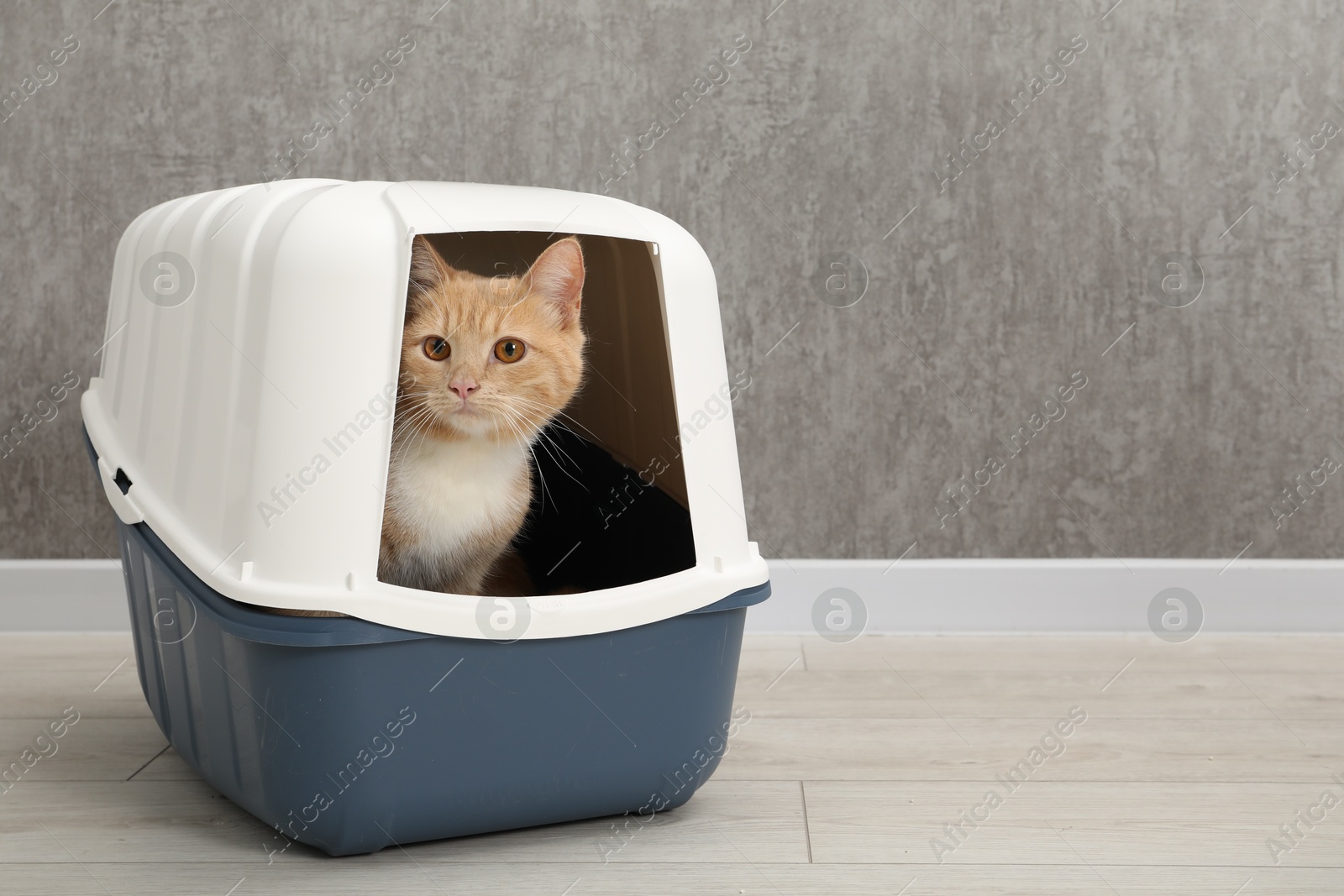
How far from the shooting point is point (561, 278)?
1201 millimetres

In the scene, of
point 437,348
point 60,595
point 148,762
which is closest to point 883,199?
point 437,348

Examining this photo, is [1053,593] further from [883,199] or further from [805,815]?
[805,815]

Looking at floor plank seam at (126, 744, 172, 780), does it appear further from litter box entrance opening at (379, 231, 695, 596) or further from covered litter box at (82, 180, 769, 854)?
litter box entrance opening at (379, 231, 695, 596)

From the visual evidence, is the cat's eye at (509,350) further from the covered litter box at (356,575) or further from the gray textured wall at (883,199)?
the gray textured wall at (883,199)

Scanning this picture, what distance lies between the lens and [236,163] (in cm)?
188

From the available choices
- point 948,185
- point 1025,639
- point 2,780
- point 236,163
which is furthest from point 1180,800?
point 236,163

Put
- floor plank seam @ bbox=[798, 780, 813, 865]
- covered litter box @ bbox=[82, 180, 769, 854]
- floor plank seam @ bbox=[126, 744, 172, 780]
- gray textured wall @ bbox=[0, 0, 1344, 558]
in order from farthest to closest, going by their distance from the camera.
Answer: gray textured wall @ bbox=[0, 0, 1344, 558]
floor plank seam @ bbox=[126, 744, 172, 780]
floor plank seam @ bbox=[798, 780, 813, 865]
covered litter box @ bbox=[82, 180, 769, 854]

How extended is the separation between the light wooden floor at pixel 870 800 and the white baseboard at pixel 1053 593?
0.17 meters

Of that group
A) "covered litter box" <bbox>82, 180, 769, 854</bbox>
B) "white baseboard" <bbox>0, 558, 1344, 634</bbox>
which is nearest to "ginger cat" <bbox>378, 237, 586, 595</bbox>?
"covered litter box" <bbox>82, 180, 769, 854</bbox>

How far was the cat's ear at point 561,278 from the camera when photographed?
117cm

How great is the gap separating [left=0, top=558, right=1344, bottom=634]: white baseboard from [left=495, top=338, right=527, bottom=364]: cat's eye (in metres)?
0.91

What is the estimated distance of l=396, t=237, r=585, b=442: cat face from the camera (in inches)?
45.6

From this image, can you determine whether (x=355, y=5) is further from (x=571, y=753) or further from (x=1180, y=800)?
(x=1180, y=800)

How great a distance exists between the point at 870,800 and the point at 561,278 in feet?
2.31
